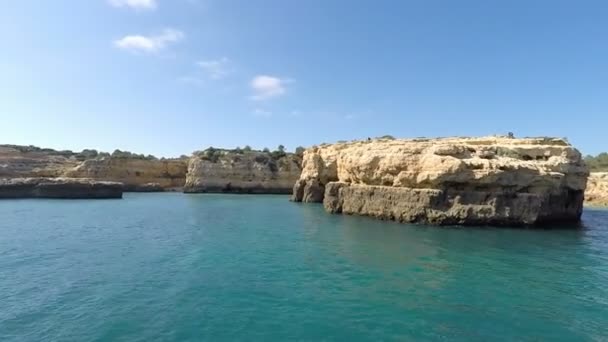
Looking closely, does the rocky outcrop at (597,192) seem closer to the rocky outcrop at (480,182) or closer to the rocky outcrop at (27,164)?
the rocky outcrop at (480,182)

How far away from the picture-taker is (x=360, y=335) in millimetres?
8883

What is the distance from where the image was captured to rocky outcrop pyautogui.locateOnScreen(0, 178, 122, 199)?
168 feet

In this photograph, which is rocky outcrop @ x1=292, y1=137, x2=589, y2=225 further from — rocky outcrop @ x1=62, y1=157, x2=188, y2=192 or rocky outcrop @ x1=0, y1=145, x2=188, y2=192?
rocky outcrop @ x1=0, y1=145, x2=188, y2=192

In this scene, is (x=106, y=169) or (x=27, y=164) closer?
(x=27, y=164)

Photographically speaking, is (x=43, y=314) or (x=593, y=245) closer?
(x=43, y=314)

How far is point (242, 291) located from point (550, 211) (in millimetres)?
24136

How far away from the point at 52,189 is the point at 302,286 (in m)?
51.7

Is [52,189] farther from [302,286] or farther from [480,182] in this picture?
[480,182]

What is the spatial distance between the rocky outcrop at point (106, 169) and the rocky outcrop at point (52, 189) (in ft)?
45.2

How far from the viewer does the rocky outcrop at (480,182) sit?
2573 centimetres

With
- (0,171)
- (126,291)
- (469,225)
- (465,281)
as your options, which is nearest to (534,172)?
(469,225)

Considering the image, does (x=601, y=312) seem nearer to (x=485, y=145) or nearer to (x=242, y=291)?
(x=242, y=291)

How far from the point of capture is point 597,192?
54.1m

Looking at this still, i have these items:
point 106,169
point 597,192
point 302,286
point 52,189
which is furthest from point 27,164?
point 597,192
